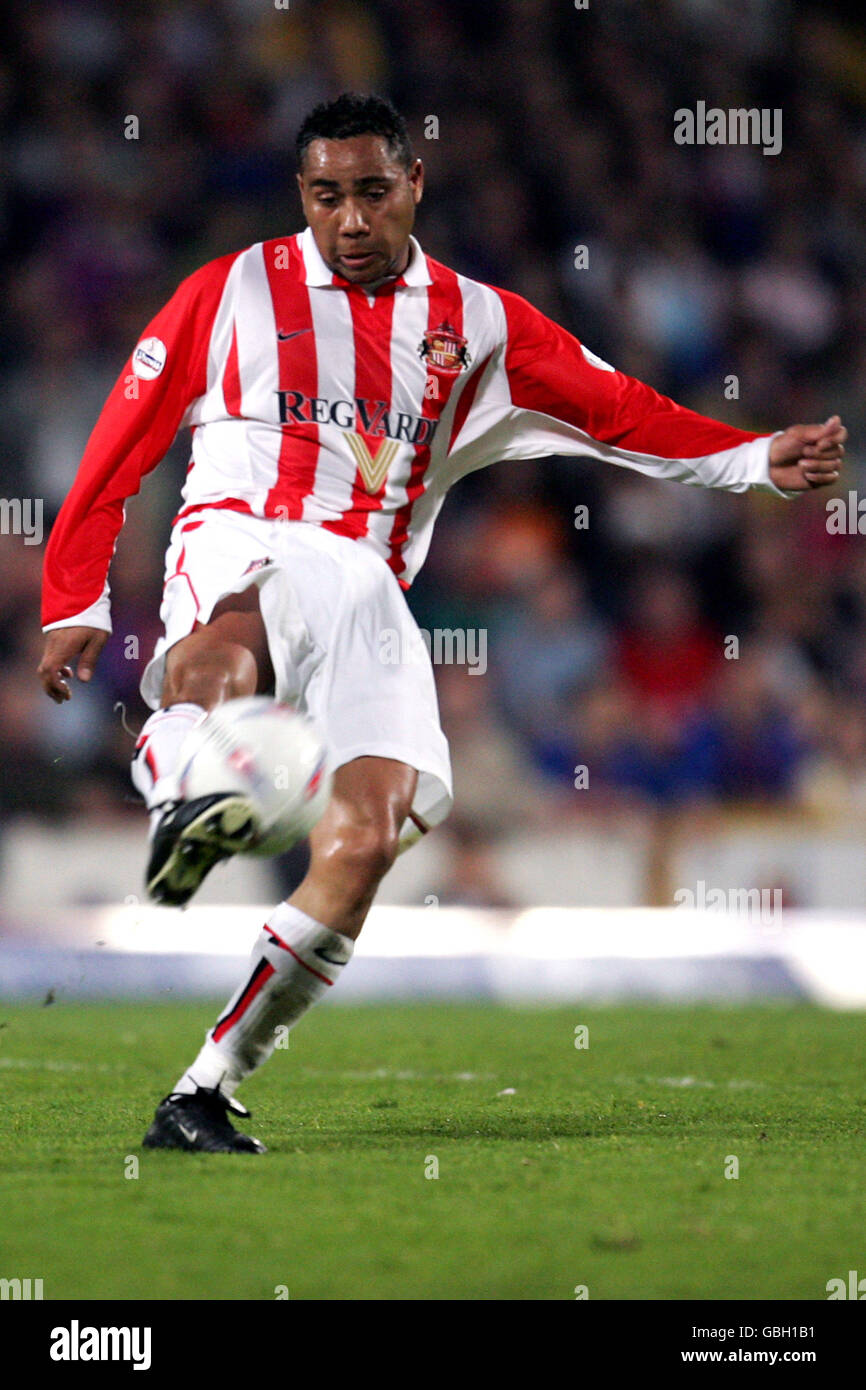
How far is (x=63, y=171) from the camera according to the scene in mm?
11930

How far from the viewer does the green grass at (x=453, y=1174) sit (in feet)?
9.01

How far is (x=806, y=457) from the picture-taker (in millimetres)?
4586

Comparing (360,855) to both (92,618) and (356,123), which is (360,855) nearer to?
(92,618)

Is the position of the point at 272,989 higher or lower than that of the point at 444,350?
lower

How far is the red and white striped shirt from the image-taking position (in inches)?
173

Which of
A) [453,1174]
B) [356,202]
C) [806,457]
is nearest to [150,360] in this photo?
[356,202]

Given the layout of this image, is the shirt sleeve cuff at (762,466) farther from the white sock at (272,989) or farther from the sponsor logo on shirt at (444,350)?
the white sock at (272,989)

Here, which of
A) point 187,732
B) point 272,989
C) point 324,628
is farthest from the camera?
point 324,628

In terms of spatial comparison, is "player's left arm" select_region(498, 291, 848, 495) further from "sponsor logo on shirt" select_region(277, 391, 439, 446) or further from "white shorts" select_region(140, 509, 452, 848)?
"white shorts" select_region(140, 509, 452, 848)

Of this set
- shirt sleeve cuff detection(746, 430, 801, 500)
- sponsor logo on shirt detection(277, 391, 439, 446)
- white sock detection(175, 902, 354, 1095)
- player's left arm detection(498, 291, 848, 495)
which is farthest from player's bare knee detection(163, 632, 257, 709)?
shirt sleeve cuff detection(746, 430, 801, 500)

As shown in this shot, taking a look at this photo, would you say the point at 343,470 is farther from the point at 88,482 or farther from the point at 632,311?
the point at 632,311

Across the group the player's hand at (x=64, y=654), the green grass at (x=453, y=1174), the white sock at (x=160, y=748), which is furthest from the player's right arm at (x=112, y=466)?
the green grass at (x=453, y=1174)

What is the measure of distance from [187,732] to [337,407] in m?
1.11

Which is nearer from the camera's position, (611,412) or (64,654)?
(64,654)
